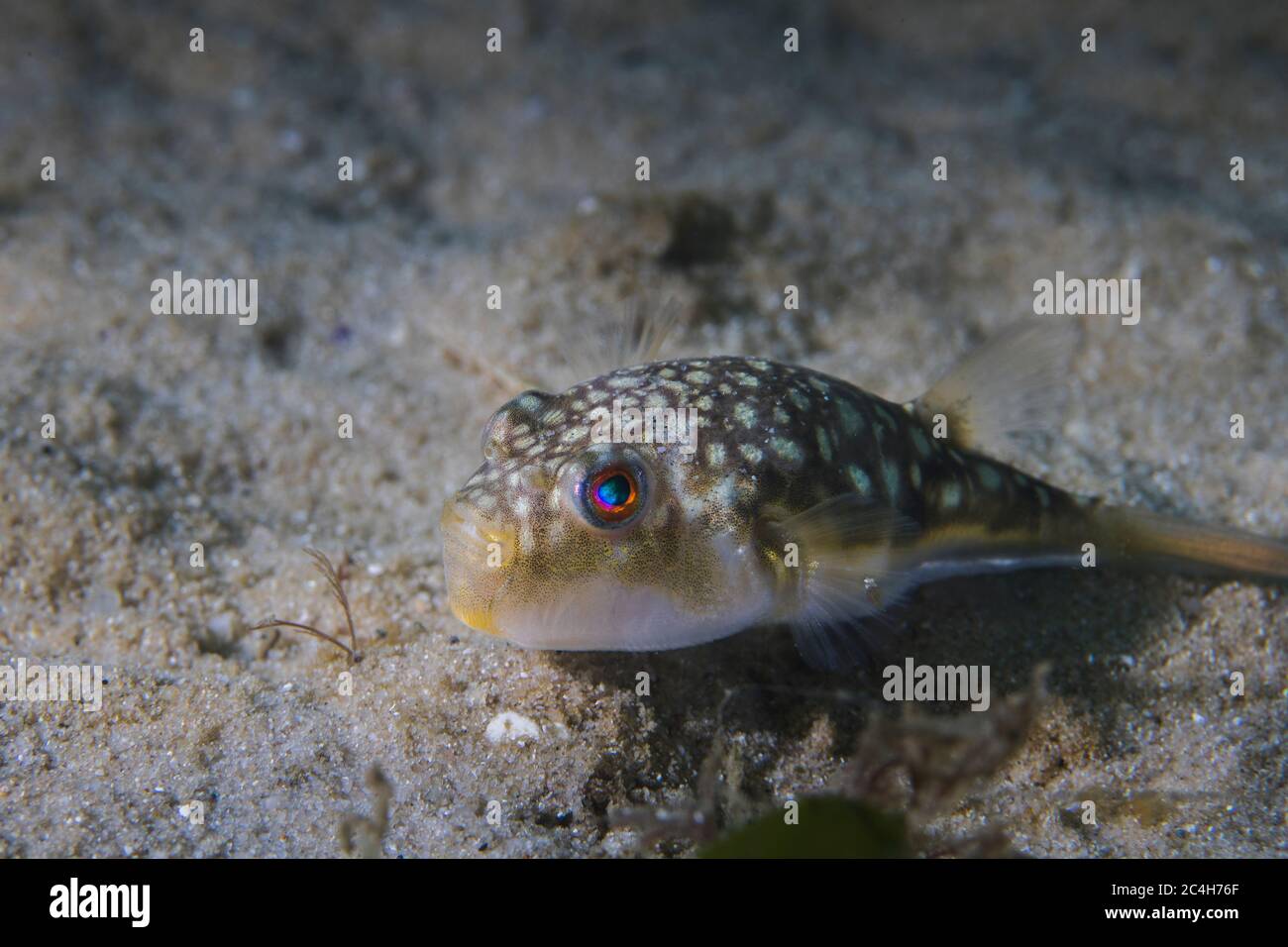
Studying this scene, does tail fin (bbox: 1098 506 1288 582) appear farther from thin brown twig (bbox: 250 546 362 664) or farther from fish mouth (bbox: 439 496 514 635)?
thin brown twig (bbox: 250 546 362 664)

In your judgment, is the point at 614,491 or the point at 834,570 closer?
the point at 614,491

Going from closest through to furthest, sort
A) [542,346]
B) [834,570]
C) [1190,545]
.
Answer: [834,570] → [1190,545] → [542,346]

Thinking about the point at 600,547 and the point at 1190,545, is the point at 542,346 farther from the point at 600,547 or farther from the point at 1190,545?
the point at 1190,545

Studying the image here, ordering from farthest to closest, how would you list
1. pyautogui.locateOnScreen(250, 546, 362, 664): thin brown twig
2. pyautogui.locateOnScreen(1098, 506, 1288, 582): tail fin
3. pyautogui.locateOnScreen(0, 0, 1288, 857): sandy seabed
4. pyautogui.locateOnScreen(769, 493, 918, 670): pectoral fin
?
pyautogui.locateOnScreen(1098, 506, 1288, 582): tail fin, pyautogui.locateOnScreen(250, 546, 362, 664): thin brown twig, pyautogui.locateOnScreen(0, 0, 1288, 857): sandy seabed, pyautogui.locateOnScreen(769, 493, 918, 670): pectoral fin

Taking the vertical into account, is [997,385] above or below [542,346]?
below

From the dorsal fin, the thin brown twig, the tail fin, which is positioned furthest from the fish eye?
the tail fin

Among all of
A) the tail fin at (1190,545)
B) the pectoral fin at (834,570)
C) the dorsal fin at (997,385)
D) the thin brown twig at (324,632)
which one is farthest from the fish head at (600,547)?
the tail fin at (1190,545)

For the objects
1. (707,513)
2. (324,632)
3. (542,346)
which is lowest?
(324,632)

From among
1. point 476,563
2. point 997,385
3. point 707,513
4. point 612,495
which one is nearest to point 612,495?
point 612,495

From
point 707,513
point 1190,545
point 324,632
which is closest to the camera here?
point 707,513
